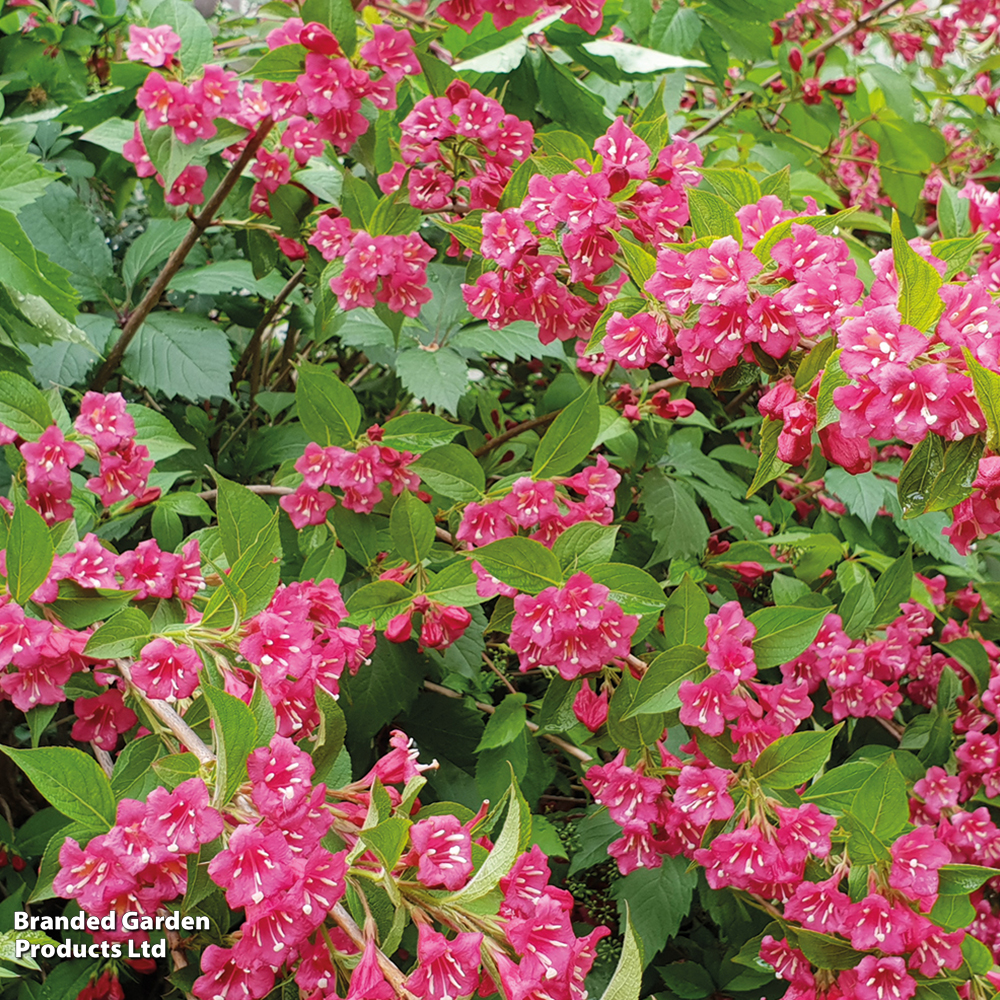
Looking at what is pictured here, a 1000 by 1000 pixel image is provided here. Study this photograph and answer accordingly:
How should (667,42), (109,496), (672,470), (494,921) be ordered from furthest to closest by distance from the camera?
(667,42), (672,470), (109,496), (494,921)

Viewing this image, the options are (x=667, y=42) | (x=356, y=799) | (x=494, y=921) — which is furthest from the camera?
(x=667, y=42)

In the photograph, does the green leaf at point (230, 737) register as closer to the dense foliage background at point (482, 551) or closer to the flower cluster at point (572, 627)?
the dense foliage background at point (482, 551)

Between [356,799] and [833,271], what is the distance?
1.81 feet

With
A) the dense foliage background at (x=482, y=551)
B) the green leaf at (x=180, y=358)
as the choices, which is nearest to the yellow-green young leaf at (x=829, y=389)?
the dense foliage background at (x=482, y=551)

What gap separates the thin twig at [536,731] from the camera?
1103 mm

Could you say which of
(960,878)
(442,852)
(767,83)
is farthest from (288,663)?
(767,83)

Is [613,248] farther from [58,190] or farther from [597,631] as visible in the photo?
[58,190]

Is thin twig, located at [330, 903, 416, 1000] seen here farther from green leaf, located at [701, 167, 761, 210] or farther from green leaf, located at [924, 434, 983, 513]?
green leaf, located at [701, 167, 761, 210]

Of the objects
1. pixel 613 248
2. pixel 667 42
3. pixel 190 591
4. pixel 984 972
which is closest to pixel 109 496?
pixel 190 591

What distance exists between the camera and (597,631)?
34.9 inches

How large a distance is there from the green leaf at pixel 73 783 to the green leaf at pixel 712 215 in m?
0.64

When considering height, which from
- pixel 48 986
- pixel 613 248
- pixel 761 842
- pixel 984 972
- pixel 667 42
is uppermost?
pixel 667 42

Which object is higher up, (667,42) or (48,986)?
(667,42)

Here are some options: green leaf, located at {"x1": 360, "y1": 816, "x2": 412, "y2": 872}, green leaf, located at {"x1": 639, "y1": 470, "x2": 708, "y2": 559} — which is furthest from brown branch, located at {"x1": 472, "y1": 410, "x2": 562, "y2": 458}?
green leaf, located at {"x1": 360, "y1": 816, "x2": 412, "y2": 872}
